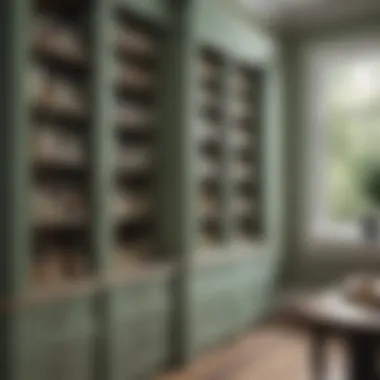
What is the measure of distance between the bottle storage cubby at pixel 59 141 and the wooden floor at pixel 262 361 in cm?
121

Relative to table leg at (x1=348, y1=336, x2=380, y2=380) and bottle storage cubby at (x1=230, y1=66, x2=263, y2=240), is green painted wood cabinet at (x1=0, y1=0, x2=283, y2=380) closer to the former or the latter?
bottle storage cubby at (x1=230, y1=66, x2=263, y2=240)

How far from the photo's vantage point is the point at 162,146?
4.74m

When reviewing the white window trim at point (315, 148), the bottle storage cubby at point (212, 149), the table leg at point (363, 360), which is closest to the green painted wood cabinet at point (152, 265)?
the bottle storage cubby at point (212, 149)

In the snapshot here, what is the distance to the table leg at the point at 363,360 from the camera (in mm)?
3277

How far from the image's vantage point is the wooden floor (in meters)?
4.54

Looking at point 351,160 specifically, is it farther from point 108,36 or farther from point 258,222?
point 108,36

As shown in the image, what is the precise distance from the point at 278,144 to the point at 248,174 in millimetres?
558

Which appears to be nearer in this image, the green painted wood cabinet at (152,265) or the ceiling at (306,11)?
the green painted wood cabinet at (152,265)

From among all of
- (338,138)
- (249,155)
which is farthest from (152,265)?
(338,138)

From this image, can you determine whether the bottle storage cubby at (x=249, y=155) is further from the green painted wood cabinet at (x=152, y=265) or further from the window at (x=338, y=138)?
the window at (x=338, y=138)

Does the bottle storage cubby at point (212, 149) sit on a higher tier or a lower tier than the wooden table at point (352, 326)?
higher

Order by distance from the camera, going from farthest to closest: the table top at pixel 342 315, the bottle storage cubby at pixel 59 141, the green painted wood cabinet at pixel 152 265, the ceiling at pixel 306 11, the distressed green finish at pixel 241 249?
1. the ceiling at pixel 306 11
2. the distressed green finish at pixel 241 249
3. the bottle storage cubby at pixel 59 141
4. the green painted wood cabinet at pixel 152 265
5. the table top at pixel 342 315

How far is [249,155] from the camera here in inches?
245

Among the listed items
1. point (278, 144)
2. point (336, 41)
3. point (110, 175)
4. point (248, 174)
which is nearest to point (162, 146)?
point (110, 175)
